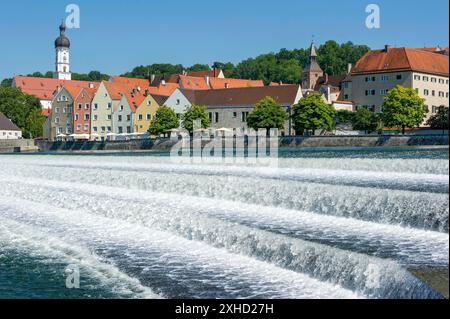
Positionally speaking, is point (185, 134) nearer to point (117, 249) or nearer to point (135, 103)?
point (135, 103)

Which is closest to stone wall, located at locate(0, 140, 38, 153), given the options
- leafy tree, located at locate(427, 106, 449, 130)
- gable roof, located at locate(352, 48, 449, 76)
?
gable roof, located at locate(352, 48, 449, 76)

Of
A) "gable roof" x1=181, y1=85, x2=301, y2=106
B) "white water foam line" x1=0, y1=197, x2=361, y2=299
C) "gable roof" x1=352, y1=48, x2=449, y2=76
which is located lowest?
"white water foam line" x1=0, y1=197, x2=361, y2=299

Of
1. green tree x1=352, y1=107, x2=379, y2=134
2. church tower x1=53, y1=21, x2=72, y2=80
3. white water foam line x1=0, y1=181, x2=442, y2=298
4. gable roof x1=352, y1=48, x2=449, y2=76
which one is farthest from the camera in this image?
church tower x1=53, y1=21, x2=72, y2=80

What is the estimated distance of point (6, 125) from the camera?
10644 centimetres

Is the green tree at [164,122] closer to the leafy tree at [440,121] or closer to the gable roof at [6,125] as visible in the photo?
the gable roof at [6,125]

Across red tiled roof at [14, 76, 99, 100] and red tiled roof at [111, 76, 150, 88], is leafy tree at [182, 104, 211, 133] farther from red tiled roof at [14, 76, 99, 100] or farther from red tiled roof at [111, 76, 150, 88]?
red tiled roof at [14, 76, 99, 100]

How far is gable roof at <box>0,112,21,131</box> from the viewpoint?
105688 mm

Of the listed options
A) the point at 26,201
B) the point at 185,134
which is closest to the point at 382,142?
the point at 185,134

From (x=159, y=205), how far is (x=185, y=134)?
68.9 metres

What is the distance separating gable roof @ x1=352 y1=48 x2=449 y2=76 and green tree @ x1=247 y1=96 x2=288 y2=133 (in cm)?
2127

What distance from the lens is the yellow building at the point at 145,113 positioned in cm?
10006

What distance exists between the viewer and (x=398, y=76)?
9331cm

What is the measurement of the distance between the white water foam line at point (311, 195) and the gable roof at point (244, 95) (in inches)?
2593

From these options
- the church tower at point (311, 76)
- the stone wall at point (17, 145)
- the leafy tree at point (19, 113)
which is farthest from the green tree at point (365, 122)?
the leafy tree at point (19, 113)
